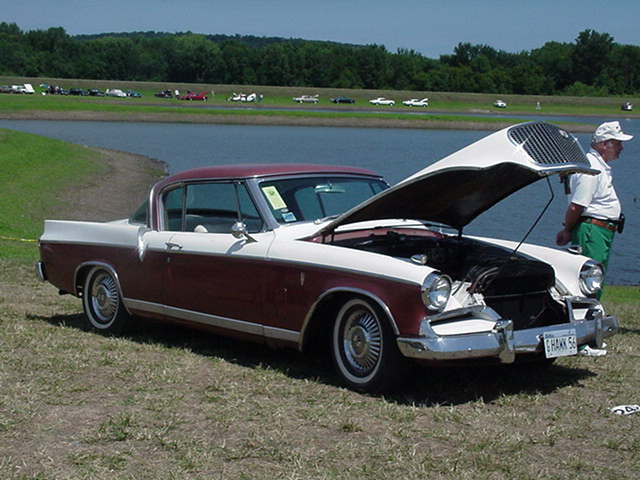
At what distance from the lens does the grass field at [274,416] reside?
4.91m

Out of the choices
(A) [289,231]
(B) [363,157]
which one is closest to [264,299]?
(A) [289,231]

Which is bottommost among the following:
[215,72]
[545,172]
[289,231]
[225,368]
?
[225,368]

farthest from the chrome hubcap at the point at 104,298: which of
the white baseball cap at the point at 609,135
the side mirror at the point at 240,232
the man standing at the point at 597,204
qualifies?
the white baseball cap at the point at 609,135

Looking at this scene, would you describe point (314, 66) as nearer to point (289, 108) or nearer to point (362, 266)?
point (289, 108)

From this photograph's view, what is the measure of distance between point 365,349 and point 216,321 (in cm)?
148

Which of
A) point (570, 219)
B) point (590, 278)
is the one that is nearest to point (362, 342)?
point (590, 278)

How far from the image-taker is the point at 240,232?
22.7 feet

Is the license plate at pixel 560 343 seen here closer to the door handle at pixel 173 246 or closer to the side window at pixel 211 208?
the side window at pixel 211 208

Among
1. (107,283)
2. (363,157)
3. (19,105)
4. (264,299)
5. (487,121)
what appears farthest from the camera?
(487,121)

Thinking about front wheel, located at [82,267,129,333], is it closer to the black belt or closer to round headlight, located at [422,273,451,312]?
round headlight, located at [422,273,451,312]

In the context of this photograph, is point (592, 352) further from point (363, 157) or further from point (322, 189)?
point (363, 157)

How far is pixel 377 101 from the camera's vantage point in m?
122

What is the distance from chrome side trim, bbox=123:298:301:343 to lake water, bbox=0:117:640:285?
12.5 meters

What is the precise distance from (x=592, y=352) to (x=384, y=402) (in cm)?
187
